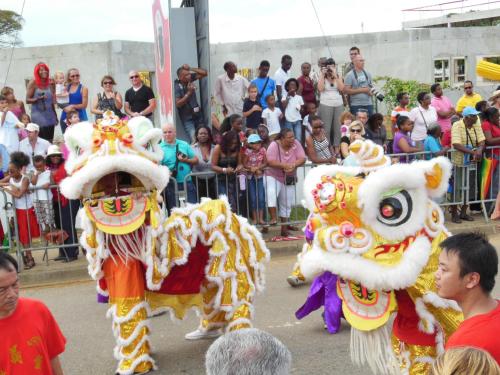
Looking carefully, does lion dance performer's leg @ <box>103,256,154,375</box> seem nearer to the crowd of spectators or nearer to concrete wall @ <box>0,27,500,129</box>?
the crowd of spectators

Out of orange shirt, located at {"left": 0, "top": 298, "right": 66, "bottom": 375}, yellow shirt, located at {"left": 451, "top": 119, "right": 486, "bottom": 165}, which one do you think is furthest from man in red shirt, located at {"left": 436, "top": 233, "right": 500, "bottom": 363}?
yellow shirt, located at {"left": 451, "top": 119, "right": 486, "bottom": 165}

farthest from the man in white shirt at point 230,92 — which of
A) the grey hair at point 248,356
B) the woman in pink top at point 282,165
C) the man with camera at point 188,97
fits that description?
the grey hair at point 248,356

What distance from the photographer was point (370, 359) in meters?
4.03

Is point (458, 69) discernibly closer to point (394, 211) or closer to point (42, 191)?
point (42, 191)

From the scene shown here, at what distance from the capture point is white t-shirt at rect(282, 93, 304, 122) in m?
11.3

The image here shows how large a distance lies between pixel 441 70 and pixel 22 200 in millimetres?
15742

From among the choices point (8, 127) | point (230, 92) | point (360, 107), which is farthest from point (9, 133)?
point (360, 107)

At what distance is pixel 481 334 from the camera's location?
99.3 inches

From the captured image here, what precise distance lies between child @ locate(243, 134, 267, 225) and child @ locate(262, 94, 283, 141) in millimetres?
2371

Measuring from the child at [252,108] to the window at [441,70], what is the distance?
1109 cm

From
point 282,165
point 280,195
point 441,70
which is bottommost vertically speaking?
point 280,195

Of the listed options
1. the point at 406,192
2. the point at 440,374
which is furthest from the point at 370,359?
the point at 440,374

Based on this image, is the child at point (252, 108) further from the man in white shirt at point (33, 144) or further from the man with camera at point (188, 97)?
the man in white shirt at point (33, 144)

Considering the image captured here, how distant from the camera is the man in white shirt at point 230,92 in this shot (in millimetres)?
11469
